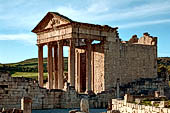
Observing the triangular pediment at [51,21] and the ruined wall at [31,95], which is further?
the triangular pediment at [51,21]

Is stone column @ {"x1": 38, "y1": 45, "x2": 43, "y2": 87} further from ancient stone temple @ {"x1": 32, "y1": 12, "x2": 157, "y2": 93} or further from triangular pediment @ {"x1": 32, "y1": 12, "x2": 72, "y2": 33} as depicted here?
triangular pediment @ {"x1": 32, "y1": 12, "x2": 72, "y2": 33}

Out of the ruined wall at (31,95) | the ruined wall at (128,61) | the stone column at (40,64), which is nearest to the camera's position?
the ruined wall at (31,95)

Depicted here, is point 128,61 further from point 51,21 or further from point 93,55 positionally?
point 51,21

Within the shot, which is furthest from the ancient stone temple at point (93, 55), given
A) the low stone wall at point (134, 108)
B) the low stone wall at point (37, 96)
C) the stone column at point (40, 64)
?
the low stone wall at point (134, 108)

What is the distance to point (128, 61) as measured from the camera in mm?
39031

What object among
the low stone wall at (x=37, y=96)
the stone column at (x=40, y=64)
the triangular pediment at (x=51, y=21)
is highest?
the triangular pediment at (x=51, y=21)

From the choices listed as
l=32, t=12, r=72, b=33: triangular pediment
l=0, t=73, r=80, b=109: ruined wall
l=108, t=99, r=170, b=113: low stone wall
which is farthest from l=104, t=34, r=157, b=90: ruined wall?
l=108, t=99, r=170, b=113: low stone wall

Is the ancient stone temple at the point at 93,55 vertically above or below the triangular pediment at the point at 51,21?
below

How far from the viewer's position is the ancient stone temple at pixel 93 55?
34.6m

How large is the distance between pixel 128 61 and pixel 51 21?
1012 cm

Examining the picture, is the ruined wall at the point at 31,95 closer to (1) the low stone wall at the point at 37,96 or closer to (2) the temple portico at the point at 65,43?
(1) the low stone wall at the point at 37,96

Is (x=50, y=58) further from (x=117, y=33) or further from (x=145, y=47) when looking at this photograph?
(x=145, y=47)

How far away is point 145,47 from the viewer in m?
41.0

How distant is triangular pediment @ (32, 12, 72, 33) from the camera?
34.7 m
